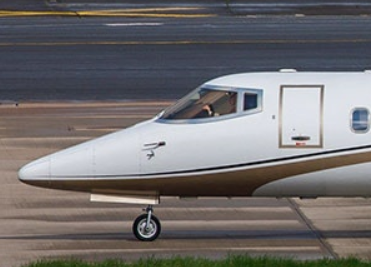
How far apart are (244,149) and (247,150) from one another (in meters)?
0.04

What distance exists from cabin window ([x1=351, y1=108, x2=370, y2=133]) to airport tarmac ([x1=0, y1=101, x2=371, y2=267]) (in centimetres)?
133

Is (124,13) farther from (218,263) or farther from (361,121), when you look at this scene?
(218,263)

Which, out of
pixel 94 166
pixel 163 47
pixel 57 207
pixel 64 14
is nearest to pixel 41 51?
pixel 163 47

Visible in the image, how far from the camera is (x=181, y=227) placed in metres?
16.8

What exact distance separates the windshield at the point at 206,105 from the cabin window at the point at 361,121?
4.28 feet

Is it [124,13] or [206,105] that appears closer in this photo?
[206,105]

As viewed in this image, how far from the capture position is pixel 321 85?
15.5m

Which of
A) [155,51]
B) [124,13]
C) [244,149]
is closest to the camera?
[244,149]

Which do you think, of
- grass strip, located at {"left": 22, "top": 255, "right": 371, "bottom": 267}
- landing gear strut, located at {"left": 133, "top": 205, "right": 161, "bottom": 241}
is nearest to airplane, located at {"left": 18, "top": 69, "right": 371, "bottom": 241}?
landing gear strut, located at {"left": 133, "top": 205, "right": 161, "bottom": 241}

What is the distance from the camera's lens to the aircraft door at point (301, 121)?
15328 mm

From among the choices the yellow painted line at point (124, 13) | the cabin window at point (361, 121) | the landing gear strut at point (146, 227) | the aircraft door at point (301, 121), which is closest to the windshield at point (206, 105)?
the aircraft door at point (301, 121)

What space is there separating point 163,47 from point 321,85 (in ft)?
57.9

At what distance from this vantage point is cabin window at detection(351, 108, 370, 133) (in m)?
15.3

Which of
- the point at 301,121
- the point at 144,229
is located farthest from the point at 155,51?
the point at 301,121
